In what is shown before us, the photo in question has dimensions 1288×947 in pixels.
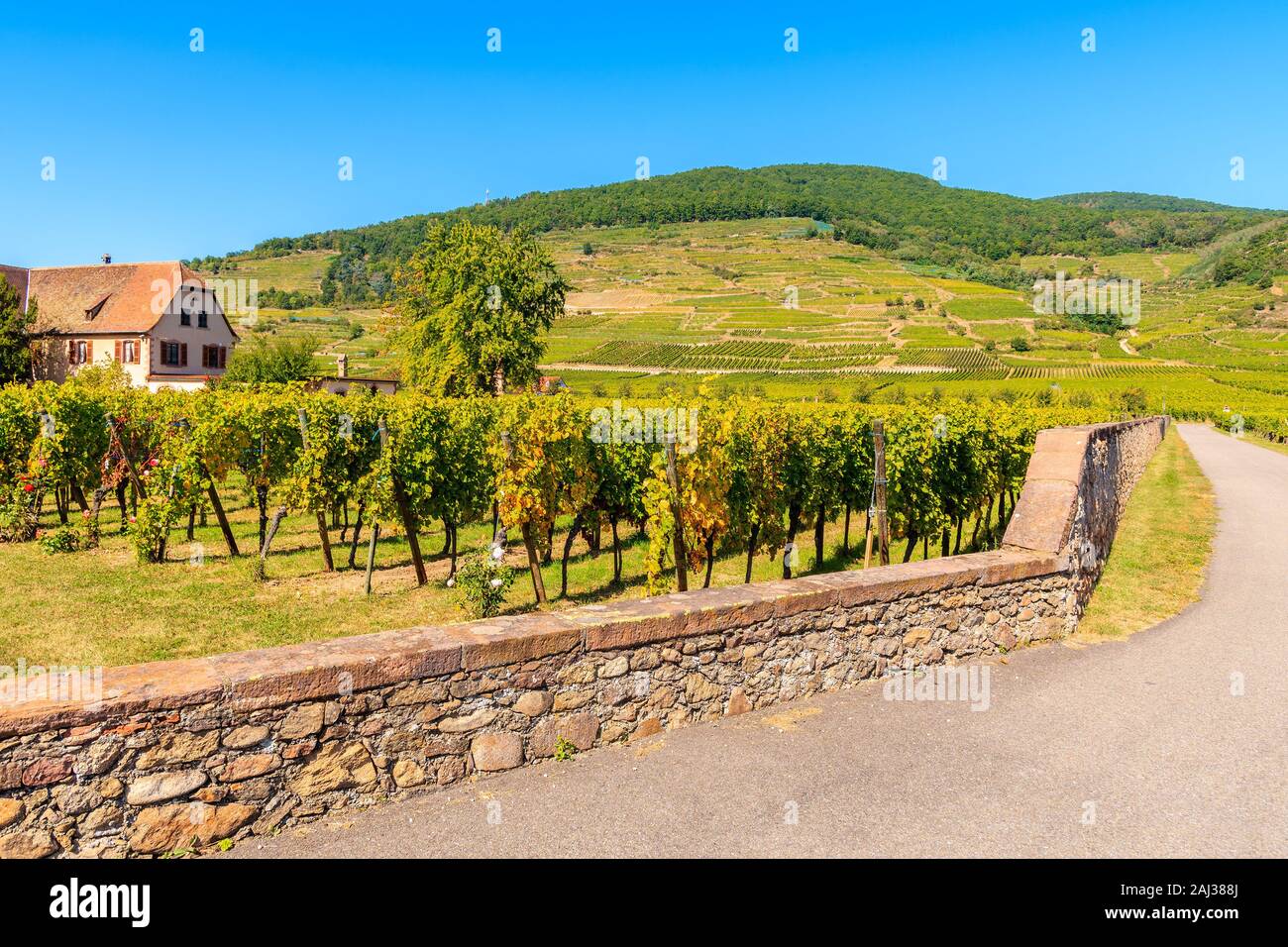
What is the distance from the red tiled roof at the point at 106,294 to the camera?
1849 inches

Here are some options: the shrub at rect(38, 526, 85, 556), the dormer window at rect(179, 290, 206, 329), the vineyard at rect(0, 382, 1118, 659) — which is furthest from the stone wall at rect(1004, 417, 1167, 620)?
the dormer window at rect(179, 290, 206, 329)

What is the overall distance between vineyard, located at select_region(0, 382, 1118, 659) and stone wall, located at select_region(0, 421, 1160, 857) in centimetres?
377

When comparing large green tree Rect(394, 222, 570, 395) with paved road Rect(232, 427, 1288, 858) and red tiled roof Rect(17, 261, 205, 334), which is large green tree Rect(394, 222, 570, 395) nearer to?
red tiled roof Rect(17, 261, 205, 334)

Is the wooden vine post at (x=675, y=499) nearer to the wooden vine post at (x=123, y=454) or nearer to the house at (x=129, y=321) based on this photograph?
the wooden vine post at (x=123, y=454)

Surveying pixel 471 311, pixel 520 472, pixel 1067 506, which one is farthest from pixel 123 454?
pixel 471 311

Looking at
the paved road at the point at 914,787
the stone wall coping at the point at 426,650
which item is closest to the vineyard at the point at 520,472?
the stone wall coping at the point at 426,650

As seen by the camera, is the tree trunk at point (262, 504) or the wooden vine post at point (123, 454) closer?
the tree trunk at point (262, 504)

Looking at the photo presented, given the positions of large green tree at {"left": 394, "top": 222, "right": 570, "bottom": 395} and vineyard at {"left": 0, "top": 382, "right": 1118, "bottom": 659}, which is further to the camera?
large green tree at {"left": 394, "top": 222, "right": 570, "bottom": 395}

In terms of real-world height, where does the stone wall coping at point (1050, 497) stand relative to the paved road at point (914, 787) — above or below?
above

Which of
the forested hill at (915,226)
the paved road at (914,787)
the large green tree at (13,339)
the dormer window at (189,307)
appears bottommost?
the paved road at (914,787)

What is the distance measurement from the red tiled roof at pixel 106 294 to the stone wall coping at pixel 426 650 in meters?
50.1

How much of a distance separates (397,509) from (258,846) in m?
9.65

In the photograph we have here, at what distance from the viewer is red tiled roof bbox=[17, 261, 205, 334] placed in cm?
4697

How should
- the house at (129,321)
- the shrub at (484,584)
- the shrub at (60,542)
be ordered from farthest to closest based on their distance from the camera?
the house at (129,321), the shrub at (60,542), the shrub at (484,584)
